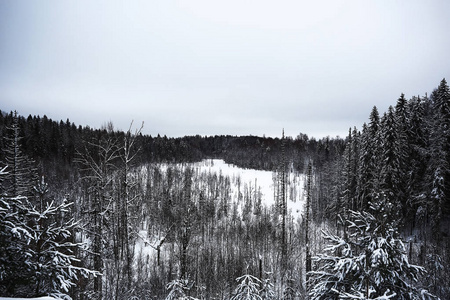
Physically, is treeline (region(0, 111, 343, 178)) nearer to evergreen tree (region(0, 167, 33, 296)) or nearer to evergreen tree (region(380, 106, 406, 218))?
evergreen tree (region(0, 167, 33, 296))

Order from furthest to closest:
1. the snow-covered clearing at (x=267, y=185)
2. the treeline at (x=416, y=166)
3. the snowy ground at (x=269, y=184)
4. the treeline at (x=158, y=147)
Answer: the snow-covered clearing at (x=267, y=185) < the snowy ground at (x=269, y=184) < the treeline at (x=158, y=147) < the treeline at (x=416, y=166)

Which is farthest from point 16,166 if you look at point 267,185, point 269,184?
point 269,184

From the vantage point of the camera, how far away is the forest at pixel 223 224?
6.00 metres

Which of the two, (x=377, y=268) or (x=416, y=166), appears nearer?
(x=377, y=268)

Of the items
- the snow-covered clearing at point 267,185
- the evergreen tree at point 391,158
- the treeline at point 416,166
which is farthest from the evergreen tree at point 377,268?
the snow-covered clearing at point 267,185

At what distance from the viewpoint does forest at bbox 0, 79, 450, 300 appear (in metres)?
6.00

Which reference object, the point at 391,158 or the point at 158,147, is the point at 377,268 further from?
the point at 158,147

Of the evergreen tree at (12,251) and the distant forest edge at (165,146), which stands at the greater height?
the distant forest edge at (165,146)

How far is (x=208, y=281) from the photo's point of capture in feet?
119

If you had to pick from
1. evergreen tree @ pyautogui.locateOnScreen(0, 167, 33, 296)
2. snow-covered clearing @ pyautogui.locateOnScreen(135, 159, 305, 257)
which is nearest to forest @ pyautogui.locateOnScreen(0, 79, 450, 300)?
evergreen tree @ pyautogui.locateOnScreen(0, 167, 33, 296)

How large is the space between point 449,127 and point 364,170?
10433mm

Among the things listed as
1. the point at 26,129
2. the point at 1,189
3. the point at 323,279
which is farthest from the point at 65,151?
the point at 323,279

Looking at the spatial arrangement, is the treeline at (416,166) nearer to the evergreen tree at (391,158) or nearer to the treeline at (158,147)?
the evergreen tree at (391,158)

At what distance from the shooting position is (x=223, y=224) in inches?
2544
